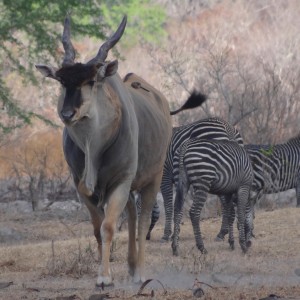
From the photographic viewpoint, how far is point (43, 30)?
51.9 feet

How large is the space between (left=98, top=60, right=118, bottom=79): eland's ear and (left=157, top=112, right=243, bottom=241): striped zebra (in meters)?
5.25

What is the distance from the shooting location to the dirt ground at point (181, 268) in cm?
656

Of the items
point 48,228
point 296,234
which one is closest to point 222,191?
point 296,234

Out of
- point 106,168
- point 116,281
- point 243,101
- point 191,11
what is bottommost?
point 116,281

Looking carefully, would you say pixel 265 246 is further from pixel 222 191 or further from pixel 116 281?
pixel 116 281

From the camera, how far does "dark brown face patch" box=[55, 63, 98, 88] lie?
657 cm

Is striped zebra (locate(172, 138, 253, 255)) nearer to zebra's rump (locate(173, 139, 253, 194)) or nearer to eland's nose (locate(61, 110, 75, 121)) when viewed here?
zebra's rump (locate(173, 139, 253, 194))

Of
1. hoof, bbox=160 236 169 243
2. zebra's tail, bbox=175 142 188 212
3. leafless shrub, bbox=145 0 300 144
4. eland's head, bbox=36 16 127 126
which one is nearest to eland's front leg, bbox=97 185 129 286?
eland's head, bbox=36 16 127 126

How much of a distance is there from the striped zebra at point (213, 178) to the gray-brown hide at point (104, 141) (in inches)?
103

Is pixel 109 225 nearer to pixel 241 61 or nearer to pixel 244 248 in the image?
pixel 244 248

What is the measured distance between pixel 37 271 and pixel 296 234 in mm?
3659

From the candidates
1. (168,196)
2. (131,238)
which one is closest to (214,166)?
(168,196)

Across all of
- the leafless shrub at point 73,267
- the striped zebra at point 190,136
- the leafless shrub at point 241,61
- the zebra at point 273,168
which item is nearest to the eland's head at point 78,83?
the leafless shrub at point 73,267

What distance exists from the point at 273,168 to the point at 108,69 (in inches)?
260
